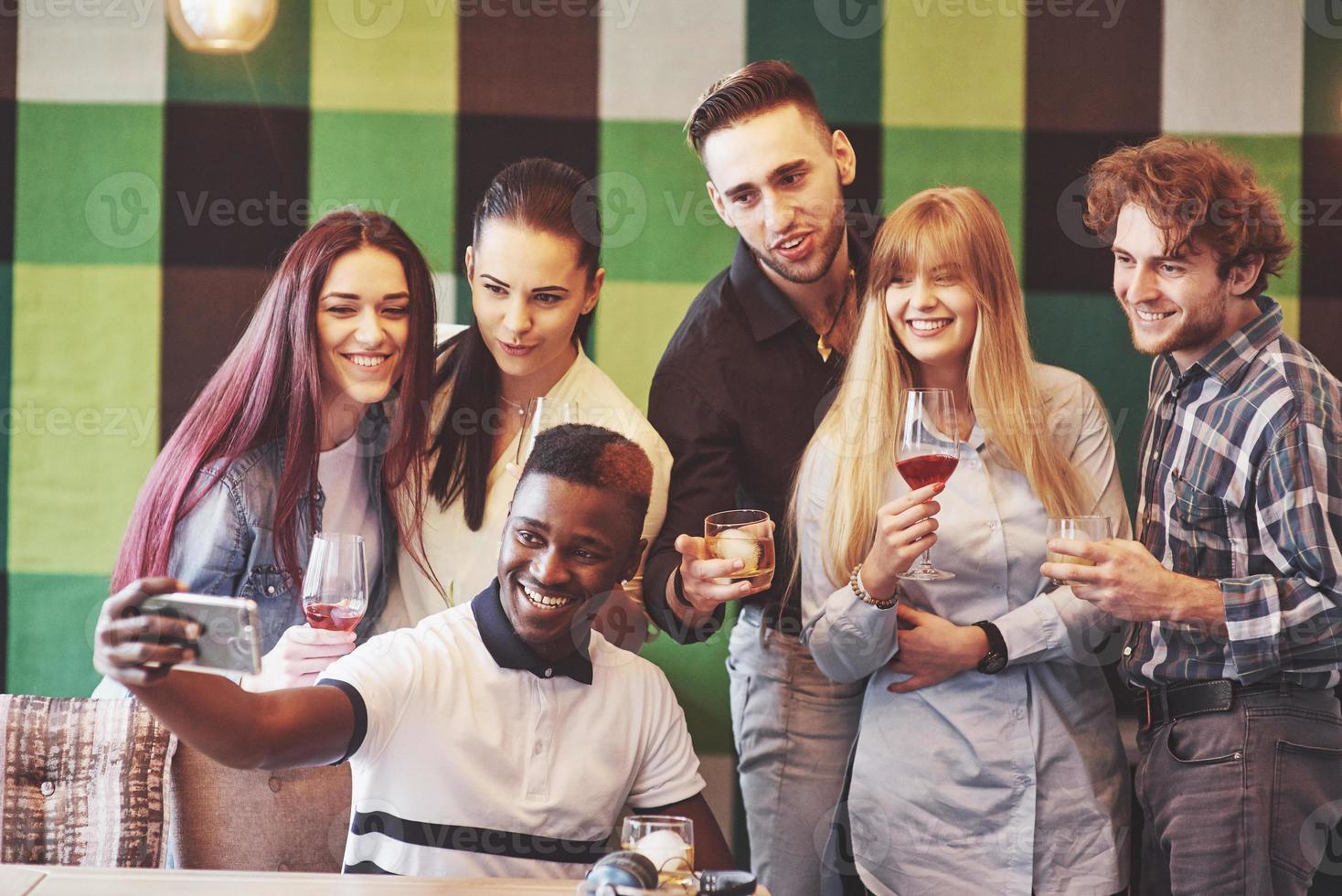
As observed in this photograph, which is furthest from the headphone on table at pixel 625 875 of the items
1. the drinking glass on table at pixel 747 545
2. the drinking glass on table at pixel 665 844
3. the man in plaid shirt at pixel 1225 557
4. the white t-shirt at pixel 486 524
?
the white t-shirt at pixel 486 524

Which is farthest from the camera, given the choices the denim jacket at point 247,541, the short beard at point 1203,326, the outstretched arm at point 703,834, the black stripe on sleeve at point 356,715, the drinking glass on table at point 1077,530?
the denim jacket at point 247,541

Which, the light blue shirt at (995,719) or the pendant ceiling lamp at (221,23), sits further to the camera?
the pendant ceiling lamp at (221,23)

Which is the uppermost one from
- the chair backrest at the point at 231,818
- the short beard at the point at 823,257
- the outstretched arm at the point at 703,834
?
the short beard at the point at 823,257

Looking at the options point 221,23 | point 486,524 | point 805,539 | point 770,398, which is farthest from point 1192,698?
point 221,23

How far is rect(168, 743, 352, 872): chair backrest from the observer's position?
237 cm

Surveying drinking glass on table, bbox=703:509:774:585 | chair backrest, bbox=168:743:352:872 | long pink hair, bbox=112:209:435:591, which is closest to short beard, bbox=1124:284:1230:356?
drinking glass on table, bbox=703:509:774:585

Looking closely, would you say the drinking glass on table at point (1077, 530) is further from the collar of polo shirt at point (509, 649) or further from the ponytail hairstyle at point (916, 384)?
the collar of polo shirt at point (509, 649)

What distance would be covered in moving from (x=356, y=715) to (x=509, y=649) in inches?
10.6

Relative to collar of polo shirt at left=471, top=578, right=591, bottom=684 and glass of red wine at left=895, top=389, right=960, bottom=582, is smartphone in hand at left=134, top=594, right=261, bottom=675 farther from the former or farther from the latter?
glass of red wine at left=895, top=389, right=960, bottom=582

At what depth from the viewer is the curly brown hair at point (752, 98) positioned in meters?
2.81

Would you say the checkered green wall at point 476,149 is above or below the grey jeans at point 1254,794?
above

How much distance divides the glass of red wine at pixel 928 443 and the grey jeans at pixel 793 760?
18.9 inches

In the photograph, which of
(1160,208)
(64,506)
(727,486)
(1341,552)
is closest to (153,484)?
(64,506)

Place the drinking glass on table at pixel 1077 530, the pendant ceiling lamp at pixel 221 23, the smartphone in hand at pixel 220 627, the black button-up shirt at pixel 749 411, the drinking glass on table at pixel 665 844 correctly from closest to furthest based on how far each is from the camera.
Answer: the smartphone in hand at pixel 220 627 < the drinking glass on table at pixel 665 844 < the drinking glass on table at pixel 1077 530 < the black button-up shirt at pixel 749 411 < the pendant ceiling lamp at pixel 221 23
